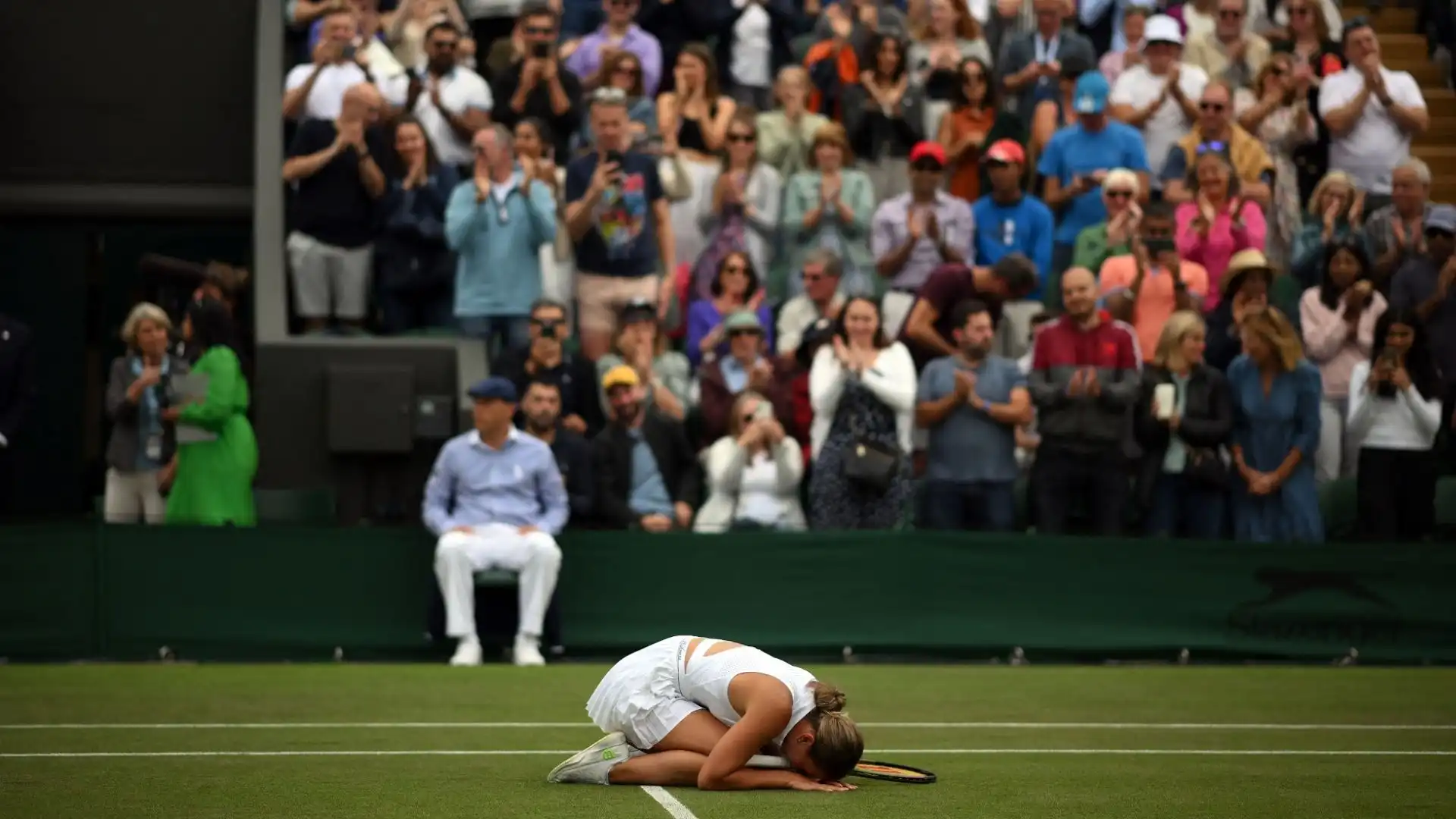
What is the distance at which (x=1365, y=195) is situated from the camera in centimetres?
1825

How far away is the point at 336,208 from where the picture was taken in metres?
17.3

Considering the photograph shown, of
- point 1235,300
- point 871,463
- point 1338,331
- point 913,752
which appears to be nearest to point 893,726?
point 913,752

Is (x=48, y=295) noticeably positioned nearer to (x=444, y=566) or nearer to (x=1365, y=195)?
(x=444, y=566)

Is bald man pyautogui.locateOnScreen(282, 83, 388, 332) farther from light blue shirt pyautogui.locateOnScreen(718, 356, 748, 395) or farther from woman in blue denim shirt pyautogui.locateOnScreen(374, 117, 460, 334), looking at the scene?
light blue shirt pyautogui.locateOnScreen(718, 356, 748, 395)

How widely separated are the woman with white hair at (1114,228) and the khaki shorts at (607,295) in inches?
126

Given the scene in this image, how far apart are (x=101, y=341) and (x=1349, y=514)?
1239 cm

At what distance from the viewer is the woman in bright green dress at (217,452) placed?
51.4 feet

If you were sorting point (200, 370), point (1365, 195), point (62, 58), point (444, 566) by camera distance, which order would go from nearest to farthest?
point (444, 566), point (200, 370), point (1365, 195), point (62, 58)

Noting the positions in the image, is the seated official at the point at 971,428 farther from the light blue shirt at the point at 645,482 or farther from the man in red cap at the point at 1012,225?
the light blue shirt at the point at 645,482

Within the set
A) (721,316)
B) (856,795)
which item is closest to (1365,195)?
(721,316)

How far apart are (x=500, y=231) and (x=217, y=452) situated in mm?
2554

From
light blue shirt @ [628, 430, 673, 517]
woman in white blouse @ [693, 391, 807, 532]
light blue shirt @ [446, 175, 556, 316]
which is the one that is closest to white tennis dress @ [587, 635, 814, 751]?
woman in white blouse @ [693, 391, 807, 532]

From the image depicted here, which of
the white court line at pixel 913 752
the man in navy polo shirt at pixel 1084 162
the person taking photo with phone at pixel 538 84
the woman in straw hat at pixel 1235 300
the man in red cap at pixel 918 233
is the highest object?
the person taking photo with phone at pixel 538 84

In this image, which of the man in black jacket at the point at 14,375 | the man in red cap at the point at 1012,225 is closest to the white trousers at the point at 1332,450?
the man in red cap at the point at 1012,225
